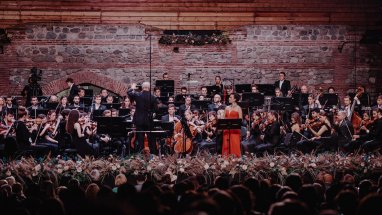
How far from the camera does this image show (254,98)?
13.6 meters

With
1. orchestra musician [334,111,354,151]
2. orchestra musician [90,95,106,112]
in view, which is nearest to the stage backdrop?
orchestra musician [90,95,106,112]

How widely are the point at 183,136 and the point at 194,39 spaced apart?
18.7 ft

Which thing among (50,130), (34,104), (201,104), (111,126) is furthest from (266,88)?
(34,104)

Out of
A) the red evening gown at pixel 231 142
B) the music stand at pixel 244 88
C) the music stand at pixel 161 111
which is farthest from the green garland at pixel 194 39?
the red evening gown at pixel 231 142

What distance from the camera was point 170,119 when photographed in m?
13.7

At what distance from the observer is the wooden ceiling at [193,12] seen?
677 inches

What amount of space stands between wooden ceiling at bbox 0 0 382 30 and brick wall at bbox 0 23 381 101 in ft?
0.82

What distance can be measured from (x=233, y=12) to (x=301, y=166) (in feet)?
31.7

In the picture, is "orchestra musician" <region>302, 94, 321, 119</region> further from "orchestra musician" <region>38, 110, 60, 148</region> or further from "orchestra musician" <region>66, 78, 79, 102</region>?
"orchestra musician" <region>66, 78, 79, 102</region>

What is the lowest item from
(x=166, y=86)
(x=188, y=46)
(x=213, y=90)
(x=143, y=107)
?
(x=143, y=107)

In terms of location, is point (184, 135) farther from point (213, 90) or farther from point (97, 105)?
point (97, 105)

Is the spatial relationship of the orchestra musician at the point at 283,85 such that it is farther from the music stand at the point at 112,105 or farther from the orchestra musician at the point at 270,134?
the music stand at the point at 112,105

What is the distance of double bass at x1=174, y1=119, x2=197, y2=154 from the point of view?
12.4 m

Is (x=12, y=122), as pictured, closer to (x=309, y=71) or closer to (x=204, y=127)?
(x=204, y=127)
